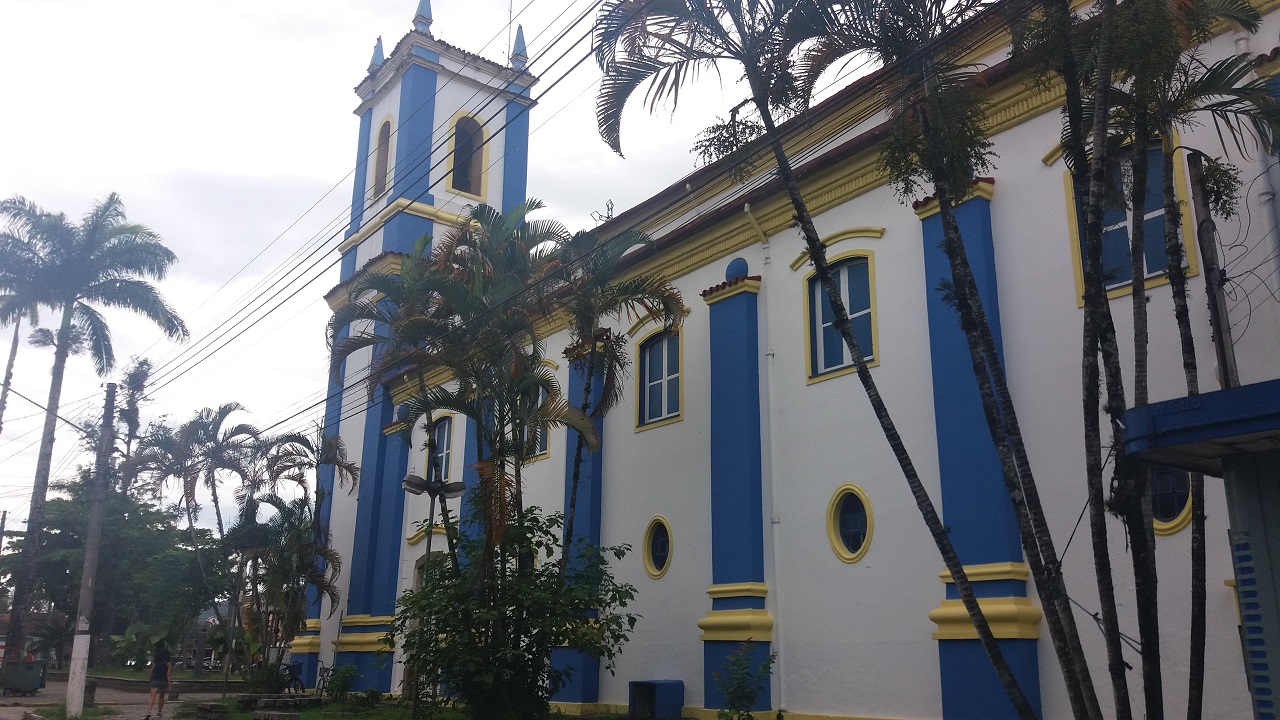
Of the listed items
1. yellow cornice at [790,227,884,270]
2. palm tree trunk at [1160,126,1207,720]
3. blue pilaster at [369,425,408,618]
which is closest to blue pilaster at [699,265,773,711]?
yellow cornice at [790,227,884,270]

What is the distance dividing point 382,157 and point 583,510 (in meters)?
15.7

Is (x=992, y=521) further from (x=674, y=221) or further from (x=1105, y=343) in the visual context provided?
(x=674, y=221)

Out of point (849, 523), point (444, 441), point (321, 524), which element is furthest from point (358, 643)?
point (849, 523)

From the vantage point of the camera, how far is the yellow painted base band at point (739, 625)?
557 inches

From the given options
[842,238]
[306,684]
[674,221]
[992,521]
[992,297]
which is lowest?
[306,684]

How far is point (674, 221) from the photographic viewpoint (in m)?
19.7

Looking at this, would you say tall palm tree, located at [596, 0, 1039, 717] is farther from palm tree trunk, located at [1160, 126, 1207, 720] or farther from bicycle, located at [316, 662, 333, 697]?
bicycle, located at [316, 662, 333, 697]

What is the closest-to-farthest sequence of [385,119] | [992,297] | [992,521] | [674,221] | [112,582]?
[992,521] < [992,297] < [674,221] < [385,119] < [112,582]

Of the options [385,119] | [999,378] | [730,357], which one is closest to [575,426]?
[730,357]

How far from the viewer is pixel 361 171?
30.8 meters

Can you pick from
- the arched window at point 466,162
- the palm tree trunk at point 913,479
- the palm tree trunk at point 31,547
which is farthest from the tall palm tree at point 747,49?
the palm tree trunk at point 31,547

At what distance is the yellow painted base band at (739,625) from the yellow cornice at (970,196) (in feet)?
19.1

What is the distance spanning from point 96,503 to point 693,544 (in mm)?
13612

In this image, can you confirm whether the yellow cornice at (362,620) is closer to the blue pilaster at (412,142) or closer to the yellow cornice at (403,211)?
the blue pilaster at (412,142)
